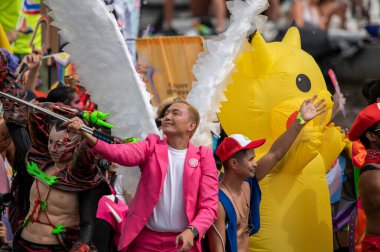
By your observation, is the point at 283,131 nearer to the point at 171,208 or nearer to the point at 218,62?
the point at 218,62

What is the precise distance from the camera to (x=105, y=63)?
189 inches

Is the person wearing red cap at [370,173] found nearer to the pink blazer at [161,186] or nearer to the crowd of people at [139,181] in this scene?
the crowd of people at [139,181]

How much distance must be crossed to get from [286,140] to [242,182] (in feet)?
1.29

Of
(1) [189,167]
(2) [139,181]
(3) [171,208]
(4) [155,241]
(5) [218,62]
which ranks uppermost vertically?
(5) [218,62]

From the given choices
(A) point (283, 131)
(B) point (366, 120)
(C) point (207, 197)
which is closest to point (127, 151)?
(C) point (207, 197)

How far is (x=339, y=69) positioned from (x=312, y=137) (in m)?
4.48

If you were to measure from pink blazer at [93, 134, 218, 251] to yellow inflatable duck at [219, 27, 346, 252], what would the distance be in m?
1.00

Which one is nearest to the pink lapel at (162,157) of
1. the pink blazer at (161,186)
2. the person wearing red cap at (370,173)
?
the pink blazer at (161,186)

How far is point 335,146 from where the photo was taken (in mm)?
5691

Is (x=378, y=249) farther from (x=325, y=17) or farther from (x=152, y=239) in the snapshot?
(x=325, y=17)

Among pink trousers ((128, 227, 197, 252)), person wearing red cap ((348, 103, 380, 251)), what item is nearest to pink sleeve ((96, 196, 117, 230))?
pink trousers ((128, 227, 197, 252))

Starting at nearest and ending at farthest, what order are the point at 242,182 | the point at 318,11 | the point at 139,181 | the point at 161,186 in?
the point at 161,186
the point at 139,181
the point at 242,182
the point at 318,11

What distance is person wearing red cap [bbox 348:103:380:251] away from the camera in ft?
16.5

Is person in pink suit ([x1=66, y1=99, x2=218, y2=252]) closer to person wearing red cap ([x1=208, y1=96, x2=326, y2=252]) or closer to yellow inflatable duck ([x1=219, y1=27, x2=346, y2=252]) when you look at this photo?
person wearing red cap ([x1=208, y1=96, x2=326, y2=252])
